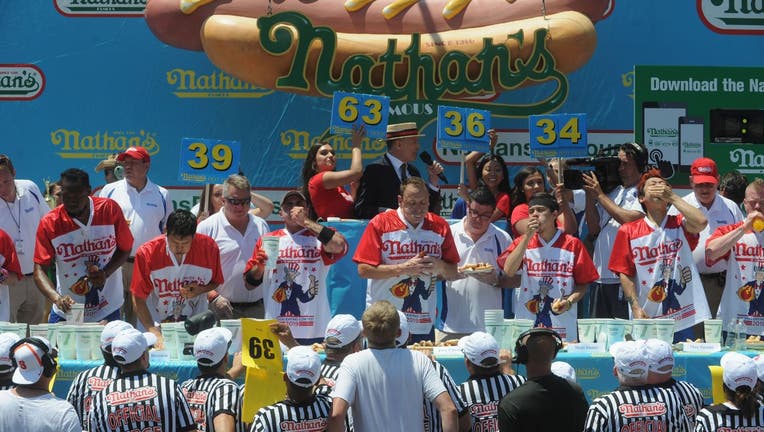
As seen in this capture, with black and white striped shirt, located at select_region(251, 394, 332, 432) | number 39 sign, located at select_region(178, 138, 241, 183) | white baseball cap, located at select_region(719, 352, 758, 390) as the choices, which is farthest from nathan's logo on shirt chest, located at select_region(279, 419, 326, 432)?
number 39 sign, located at select_region(178, 138, 241, 183)

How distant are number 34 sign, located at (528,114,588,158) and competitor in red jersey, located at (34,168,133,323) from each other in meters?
3.32

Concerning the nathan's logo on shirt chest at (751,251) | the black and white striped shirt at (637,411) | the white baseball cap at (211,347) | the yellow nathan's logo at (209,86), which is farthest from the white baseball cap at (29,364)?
the yellow nathan's logo at (209,86)

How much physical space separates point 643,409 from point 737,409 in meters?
0.43

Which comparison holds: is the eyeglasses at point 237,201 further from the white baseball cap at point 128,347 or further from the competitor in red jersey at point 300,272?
the white baseball cap at point 128,347

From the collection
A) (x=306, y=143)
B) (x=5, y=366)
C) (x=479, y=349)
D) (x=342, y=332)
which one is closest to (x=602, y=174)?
(x=306, y=143)

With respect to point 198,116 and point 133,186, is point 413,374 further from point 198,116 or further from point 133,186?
point 198,116

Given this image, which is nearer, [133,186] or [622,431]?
[622,431]

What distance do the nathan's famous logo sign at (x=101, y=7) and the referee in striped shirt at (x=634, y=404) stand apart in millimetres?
7166

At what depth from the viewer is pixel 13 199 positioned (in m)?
9.35

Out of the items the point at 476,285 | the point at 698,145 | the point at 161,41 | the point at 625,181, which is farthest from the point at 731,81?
the point at 161,41

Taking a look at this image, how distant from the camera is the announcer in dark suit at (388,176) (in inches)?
354

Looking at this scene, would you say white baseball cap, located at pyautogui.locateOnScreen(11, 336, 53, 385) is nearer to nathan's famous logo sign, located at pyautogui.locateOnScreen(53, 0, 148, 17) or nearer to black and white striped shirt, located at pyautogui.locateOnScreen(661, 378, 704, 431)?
black and white striped shirt, located at pyautogui.locateOnScreen(661, 378, 704, 431)

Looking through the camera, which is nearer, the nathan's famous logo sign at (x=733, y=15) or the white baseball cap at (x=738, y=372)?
the white baseball cap at (x=738, y=372)

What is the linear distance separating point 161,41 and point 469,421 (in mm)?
6778
